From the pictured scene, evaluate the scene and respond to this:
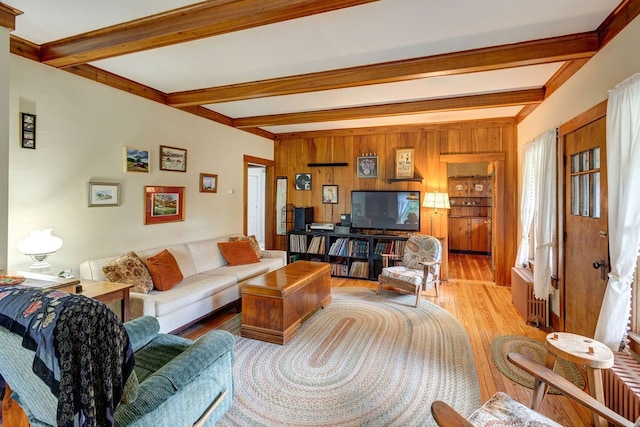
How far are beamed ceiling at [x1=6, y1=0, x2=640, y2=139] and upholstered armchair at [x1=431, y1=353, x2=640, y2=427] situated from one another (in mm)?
2147

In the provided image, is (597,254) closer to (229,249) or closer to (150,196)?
(229,249)

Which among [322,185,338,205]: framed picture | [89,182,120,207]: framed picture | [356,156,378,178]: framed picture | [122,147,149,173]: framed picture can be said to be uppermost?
[356,156,378,178]: framed picture

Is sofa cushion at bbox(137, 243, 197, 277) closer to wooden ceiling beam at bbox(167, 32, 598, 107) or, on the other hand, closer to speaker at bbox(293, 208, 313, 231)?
wooden ceiling beam at bbox(167, 32, 598, 107)

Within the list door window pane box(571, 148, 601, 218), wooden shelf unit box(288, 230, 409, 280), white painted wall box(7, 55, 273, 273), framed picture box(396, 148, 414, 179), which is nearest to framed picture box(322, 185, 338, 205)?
wooden shelf unit box(288, 230, 409, 280)

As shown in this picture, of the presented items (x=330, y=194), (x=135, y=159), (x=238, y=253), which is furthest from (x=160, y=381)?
(x=330, y=194)

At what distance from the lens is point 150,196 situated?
11.8ft

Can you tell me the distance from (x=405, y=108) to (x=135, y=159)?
11.3 feet

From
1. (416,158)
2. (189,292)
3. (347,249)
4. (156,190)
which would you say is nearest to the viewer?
(189,292)

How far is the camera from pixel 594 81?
7.95 ft

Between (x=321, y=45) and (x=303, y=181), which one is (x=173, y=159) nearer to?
(x=321, y=45)

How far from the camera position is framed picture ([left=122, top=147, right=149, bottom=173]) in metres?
3.28

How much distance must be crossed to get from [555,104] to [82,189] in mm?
4908

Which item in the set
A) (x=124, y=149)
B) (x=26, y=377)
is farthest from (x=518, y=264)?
(x=124, y=149)

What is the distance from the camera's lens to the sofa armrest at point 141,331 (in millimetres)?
1831
